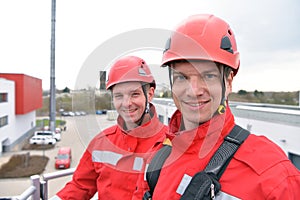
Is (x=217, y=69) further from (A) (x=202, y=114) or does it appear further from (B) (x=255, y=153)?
(B) (x=255, y=153)

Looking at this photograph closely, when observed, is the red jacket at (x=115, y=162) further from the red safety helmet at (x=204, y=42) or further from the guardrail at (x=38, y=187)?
the red safety helmet at (x=204, y=42)

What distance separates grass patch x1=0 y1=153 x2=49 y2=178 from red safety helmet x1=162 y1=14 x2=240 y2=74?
471 inches

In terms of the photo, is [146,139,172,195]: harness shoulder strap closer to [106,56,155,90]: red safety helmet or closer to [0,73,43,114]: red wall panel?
[106,56,155,90]: red safety helmet

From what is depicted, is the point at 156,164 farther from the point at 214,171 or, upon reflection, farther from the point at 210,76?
the point at 210,76

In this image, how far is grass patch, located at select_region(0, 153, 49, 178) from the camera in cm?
1136

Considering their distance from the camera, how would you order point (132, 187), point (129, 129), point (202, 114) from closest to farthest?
1. point (202, 114)
2. point (132, 187)
3. point (129, 129)

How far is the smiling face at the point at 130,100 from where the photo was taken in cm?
145

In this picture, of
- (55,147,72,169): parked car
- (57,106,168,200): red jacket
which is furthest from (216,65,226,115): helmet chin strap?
(55,147,72,169): parked car

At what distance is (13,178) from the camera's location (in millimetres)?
10703

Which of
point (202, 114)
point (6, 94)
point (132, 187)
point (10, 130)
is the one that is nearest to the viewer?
point (202, 114)

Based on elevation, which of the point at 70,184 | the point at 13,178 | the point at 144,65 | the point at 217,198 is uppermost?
the point at 144,65

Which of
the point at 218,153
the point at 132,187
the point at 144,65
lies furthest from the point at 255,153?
the point at 144,65

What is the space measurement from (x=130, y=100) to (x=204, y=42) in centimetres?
71

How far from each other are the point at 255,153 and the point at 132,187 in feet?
2.77
